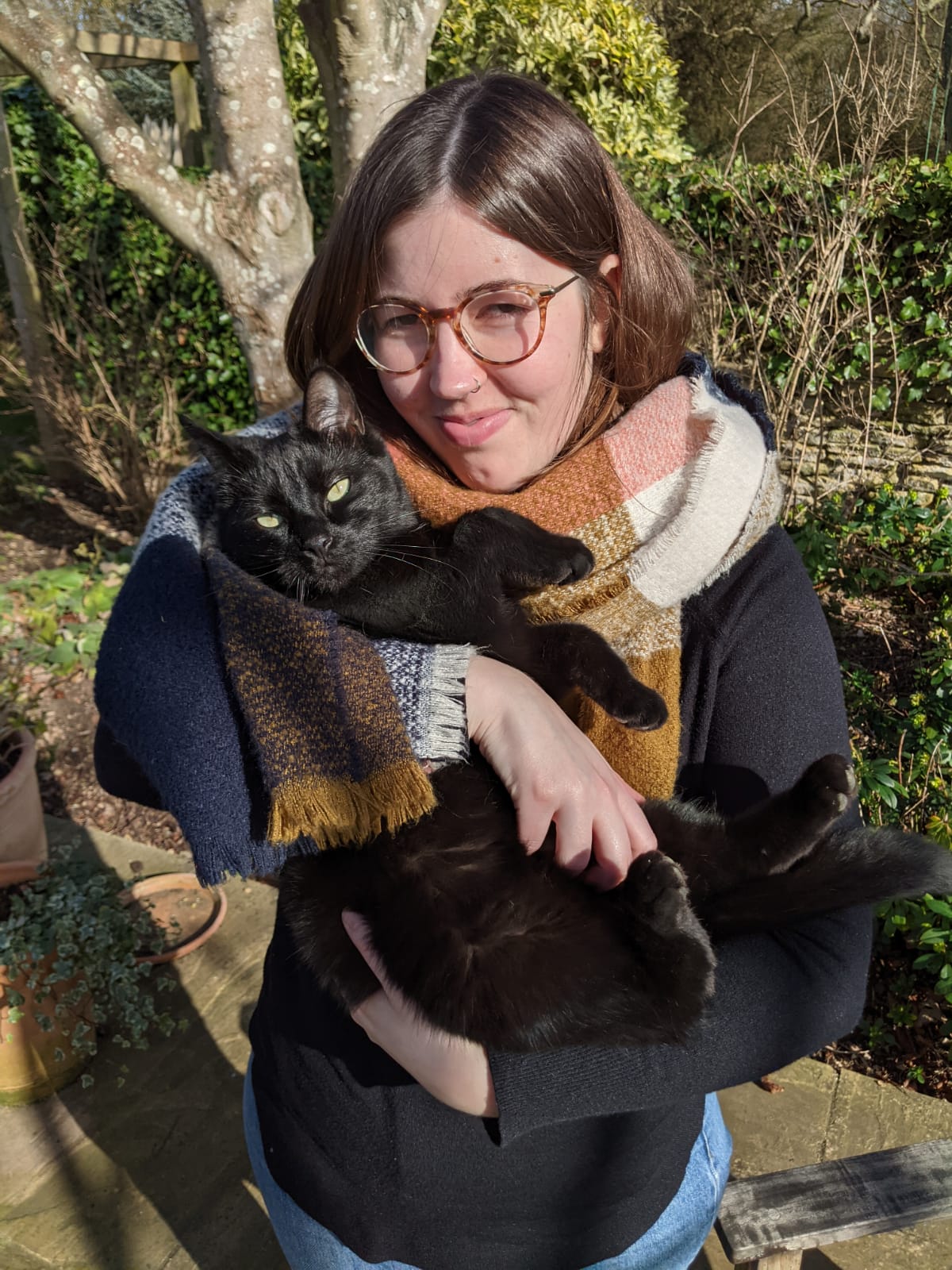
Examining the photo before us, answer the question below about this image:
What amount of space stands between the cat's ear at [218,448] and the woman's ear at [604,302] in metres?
0.79

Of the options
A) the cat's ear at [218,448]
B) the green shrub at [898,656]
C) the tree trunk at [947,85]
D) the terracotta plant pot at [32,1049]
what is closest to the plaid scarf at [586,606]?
the cat's ear at [218,448]

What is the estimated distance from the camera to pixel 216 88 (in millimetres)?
3412

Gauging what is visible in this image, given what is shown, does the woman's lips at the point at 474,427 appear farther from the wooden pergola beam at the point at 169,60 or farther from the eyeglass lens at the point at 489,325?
the wooden pergola beam at the point at 169,60

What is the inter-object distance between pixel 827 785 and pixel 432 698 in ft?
2.26

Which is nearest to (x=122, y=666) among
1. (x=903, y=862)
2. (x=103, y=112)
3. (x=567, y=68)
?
(x=903, y=862)

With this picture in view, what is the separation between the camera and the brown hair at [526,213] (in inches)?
56.4

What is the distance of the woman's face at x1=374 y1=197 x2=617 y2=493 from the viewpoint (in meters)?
1.43

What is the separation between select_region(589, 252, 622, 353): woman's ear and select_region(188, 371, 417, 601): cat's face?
541 mm

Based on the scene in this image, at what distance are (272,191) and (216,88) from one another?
43 cm

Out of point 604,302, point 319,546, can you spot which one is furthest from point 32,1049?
point 604,302

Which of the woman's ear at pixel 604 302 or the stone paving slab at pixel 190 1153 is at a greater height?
the woman's ear at pixel 604 302

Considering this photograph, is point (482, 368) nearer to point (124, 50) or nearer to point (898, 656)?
point (898, 656)

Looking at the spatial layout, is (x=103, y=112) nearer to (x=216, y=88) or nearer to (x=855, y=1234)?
(x=216, y=88)

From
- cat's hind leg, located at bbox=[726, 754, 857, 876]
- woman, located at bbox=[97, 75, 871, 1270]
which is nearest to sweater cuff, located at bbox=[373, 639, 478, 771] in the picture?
woman, located at bbox=[97, 75, 871, 1270]
